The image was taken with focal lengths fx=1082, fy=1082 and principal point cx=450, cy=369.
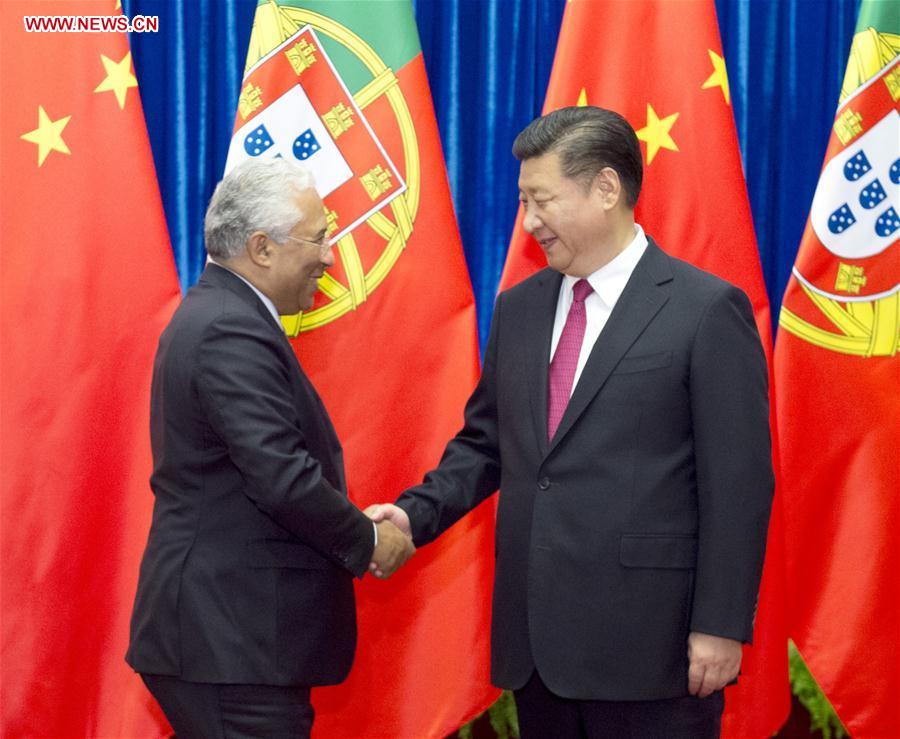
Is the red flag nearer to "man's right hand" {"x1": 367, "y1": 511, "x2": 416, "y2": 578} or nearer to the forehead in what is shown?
"man's right hand" {"x1": 367, "y1": 511, "x2": 416, "y2": 578}

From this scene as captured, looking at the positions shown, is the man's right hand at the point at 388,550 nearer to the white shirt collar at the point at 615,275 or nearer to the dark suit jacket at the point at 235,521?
the dark suit jacket at the point at 235,521

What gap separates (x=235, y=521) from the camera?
5.99ft

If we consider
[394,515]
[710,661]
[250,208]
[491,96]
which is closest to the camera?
[710,661]

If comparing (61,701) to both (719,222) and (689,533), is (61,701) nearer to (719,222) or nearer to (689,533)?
(689,533)

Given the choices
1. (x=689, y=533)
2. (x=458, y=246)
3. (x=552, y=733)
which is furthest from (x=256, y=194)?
(x=552, y=733)

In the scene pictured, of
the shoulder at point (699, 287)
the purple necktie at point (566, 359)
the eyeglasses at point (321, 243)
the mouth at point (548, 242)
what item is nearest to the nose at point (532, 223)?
the mouth at point (548, 242)

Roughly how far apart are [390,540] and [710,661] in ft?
2.07

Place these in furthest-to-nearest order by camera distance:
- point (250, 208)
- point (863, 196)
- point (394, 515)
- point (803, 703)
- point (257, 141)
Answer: point (803, 703)
point (863, 196)
point (257, 141)
point (394, 515)
point (250, 208)

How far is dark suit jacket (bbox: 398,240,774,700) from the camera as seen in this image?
176cm

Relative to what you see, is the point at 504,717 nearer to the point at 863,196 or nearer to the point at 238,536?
the point at 238,536

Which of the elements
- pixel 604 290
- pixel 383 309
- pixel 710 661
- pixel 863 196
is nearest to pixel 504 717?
pixel 383 309

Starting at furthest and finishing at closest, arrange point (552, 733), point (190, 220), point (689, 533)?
point (190, 220)
point (552, 733)
point (689, 533)

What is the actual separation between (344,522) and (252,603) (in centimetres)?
20

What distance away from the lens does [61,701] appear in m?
2.57
